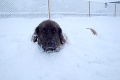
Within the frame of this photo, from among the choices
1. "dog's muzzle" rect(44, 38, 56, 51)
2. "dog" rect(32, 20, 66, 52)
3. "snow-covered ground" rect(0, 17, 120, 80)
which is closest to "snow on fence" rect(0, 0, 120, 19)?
"snow-covered ground" rect(0, 17, 120, 80)

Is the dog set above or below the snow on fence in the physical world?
below

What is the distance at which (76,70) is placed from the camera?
4.11 m

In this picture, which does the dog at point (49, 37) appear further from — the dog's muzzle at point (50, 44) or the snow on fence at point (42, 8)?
the snow on fence at point (42, 8)

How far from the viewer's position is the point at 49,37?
14.8ft

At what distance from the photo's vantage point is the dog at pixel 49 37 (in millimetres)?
4414

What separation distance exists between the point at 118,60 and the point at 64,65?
167 centimetres

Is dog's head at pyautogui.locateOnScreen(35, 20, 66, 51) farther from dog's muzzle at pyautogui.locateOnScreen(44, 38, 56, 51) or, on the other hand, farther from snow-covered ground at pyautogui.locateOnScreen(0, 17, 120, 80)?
snow-covered ground at pyautogui.locateOnScreen(0, 17, 120, 80)

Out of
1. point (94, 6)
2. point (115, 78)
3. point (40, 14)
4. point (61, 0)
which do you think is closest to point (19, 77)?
point (115, 78)

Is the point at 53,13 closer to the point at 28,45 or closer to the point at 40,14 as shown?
the point at 40,14

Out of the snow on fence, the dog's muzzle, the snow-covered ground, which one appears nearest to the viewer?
the snow-covered ground

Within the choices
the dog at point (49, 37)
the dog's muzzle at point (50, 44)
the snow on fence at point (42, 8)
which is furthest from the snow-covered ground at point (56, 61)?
the snow on fence at point (42, 8)

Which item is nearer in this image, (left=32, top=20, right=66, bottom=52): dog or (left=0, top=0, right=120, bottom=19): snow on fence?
(left=32, top=20, right=66, bottom=52): dog

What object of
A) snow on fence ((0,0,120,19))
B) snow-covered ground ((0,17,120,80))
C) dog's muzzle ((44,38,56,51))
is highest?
snow on fence ((0,0,120,19))

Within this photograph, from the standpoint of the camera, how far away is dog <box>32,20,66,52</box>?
4.41 m
